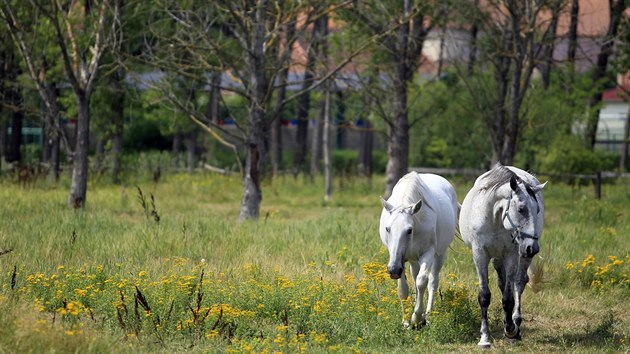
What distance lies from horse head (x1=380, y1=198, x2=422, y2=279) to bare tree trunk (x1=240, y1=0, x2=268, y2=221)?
8774 mm

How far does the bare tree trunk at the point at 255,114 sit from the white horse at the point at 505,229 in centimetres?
879

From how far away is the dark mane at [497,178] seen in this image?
32.4ft

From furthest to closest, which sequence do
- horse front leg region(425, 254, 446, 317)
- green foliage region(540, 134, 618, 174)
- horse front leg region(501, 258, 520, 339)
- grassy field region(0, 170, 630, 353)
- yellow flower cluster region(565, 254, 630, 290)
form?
green foliage region(540, 134, 618, 174) < yellow flower cluster region(565, 254, 630, 290) < horse front leg region(425, 254, 446, 317) < horse front leg region(501, 258, 520, 339) < grassy field region(0, 170, 630, 353)

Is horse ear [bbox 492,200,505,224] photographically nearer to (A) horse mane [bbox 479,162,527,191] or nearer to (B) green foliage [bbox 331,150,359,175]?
(A) horse mane [bbox 479,162,527,191]

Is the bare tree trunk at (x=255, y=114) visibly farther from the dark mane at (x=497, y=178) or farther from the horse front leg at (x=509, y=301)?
the horse front leg at (x=509, y=301)

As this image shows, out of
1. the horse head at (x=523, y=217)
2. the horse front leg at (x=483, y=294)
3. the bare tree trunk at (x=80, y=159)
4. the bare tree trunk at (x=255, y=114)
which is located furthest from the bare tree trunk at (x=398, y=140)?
the horse head at (x=523, y=217)

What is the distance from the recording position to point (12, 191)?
22.1m

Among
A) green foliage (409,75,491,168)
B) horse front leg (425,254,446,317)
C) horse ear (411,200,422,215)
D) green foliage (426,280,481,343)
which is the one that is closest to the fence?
green foliage (409,75,491,168)

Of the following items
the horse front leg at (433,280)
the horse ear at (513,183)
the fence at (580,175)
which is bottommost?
the horse front leg at (433,280)

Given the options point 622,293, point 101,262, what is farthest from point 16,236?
point 622,293

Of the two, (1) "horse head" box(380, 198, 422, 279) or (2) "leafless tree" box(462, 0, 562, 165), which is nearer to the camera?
(1) "horse head" box(380, 198, 422, 279)

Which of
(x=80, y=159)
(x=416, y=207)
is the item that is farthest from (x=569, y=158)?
(x=416, y=207)

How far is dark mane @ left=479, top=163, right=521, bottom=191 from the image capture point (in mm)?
9883

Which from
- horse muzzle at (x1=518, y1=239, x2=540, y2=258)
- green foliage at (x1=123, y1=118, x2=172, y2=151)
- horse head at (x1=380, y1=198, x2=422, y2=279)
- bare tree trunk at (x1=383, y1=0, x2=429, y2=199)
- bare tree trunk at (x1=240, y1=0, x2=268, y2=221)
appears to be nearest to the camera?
horse muzzle at (x1=518, y1=239, x2=540, y2=258)
